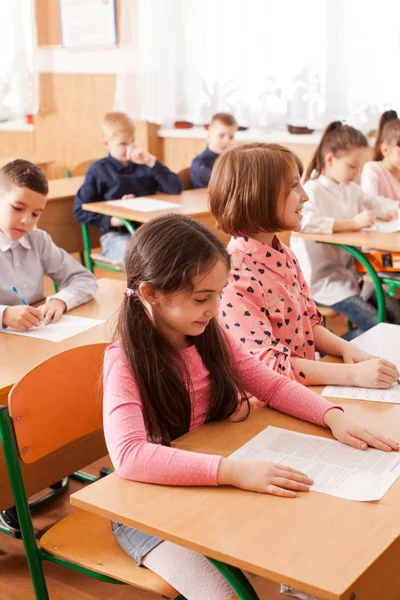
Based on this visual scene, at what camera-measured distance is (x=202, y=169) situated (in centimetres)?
458

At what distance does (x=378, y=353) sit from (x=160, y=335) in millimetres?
660

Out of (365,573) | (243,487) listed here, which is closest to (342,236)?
(243,487)

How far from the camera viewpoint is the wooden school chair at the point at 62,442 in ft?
4.53

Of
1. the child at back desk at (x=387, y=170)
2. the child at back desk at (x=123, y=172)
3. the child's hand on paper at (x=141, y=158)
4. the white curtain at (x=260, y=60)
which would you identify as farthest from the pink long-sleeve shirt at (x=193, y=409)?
the white curtain at (x=260, y=60)

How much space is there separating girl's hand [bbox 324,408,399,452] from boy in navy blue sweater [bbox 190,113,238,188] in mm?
3297

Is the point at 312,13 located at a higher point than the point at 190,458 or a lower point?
higher

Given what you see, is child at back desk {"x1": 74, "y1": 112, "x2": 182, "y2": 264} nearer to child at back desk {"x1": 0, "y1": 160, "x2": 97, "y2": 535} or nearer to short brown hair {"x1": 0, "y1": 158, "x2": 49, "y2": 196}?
child at back desk {"x1": 0, "y1": 160, "x2": 97, "y2": 535}

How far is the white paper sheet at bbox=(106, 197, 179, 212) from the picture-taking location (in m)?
3.72

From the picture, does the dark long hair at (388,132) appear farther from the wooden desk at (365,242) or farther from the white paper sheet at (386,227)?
the wooden desk at (365,242)

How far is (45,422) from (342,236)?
174 centimetres

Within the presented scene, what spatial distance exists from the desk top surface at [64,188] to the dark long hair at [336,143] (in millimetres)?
1484

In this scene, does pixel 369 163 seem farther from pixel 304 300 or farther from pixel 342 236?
pixel 304 300

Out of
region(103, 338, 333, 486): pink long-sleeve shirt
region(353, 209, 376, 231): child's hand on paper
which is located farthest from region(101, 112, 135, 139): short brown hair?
region(103, 338, 333, 486): pink long-sleeve shirt

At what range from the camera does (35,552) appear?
1448mm
